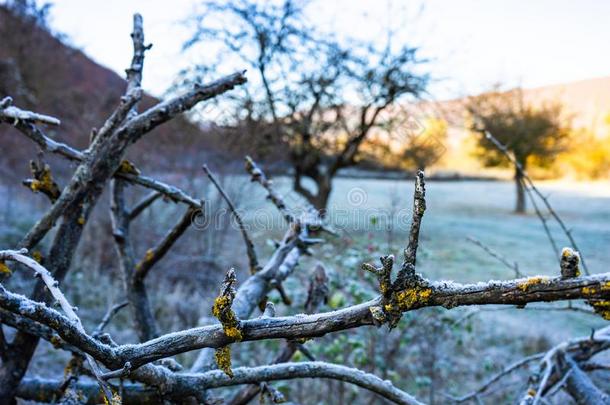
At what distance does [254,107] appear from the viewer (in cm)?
782

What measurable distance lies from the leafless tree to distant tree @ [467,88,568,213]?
40.9ft

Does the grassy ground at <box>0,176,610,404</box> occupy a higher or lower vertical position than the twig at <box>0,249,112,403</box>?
lower

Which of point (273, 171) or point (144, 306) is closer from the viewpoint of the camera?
point (144, 306)

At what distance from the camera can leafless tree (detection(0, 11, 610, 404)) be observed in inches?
27.3

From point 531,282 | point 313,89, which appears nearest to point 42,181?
point 531,282

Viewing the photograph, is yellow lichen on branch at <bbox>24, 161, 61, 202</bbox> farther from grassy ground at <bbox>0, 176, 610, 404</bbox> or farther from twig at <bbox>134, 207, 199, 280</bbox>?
grassy ground at <bbox>0, 176, 610, 404</bbox>

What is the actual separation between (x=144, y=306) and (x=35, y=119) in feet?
2.81

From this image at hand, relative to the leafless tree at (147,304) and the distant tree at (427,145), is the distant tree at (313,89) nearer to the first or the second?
the distant tree at (427,145)

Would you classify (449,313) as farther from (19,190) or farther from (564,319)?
(19,190)

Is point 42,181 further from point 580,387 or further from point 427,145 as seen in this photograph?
point 427,145

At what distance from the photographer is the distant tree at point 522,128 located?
14391 millimetres

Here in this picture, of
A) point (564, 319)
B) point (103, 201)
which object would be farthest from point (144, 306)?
point (564, 319)

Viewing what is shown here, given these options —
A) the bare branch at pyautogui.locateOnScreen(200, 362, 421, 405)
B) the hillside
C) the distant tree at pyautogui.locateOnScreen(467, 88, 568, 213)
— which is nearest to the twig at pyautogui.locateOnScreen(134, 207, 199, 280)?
the bare branch at pyautogui.locateOnScreen(200, 362, 421, 405)

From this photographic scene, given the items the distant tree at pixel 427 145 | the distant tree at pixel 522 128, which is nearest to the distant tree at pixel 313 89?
the distant tree at pixel 427 145
